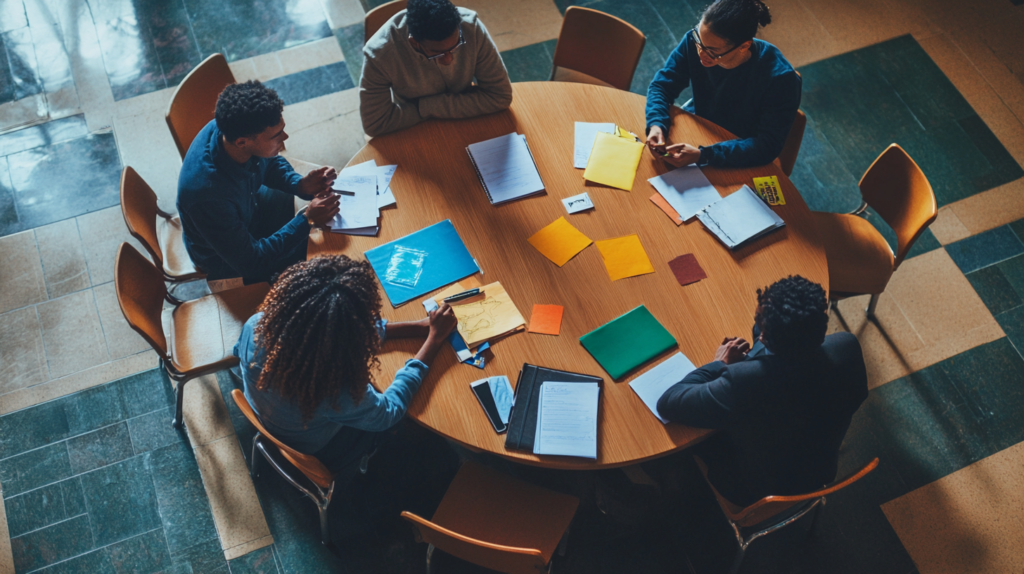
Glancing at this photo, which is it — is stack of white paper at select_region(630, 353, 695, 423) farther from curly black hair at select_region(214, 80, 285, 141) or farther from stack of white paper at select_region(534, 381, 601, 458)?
curly black hair at select_region(214, 80, 285, 141)

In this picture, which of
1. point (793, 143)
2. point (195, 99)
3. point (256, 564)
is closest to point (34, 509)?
point (256, 564)

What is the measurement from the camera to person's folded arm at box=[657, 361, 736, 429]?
184cm

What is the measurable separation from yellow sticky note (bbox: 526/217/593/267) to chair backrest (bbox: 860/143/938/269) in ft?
4.29

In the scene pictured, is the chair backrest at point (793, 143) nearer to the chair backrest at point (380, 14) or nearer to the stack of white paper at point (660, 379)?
the stack of white paper at point (660, 379)

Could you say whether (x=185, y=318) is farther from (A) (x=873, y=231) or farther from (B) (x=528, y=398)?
(A) (x=873, y=231)

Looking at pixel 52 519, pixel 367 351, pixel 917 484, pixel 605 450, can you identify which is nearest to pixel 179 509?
pixel 52 519

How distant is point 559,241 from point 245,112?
3.90 ft

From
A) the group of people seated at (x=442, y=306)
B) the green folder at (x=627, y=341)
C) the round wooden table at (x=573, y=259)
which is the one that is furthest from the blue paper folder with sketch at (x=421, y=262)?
the green folder at (x=627, y=341)

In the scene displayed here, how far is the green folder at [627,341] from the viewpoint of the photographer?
2086 mm

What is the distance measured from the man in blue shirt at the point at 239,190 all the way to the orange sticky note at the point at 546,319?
0.85 m

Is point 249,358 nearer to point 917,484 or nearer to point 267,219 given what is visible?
point 267,219

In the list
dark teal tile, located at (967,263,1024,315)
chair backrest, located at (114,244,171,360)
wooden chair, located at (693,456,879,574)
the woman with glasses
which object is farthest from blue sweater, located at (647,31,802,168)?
chair backrest, located at (114,244,171,360)

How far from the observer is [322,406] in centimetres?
186

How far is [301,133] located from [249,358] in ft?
6.87
